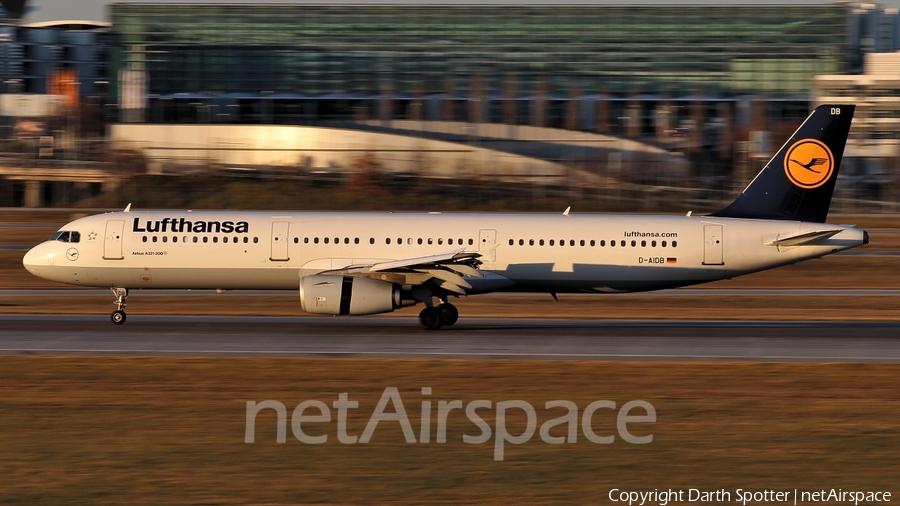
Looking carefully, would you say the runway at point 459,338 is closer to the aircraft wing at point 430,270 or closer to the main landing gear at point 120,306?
the main landing gear at point 120,306

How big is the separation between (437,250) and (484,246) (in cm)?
145

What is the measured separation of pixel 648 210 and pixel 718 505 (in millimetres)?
57645

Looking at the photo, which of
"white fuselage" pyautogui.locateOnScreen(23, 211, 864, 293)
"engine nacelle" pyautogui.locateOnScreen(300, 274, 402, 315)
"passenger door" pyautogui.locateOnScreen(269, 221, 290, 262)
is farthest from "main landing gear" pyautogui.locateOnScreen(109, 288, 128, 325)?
"engine nacelle" pyautogui.locateOnScreen(300, 274, 402, 315)

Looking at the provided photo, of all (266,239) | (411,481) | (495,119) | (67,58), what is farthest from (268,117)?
(411,481)

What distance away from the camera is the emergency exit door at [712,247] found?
31.3 metres

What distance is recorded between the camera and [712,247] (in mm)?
31344

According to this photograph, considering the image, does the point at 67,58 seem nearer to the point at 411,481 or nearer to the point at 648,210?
the point at 648,210

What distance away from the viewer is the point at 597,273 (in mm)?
31250

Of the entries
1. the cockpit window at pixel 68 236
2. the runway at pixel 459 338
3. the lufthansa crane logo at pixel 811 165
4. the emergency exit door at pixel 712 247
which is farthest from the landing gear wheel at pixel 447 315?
the cockpit window at pixel 68 236

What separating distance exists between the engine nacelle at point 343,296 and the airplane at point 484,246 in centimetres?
153

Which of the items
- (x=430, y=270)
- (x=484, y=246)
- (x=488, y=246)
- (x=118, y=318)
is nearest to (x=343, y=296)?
(x=430, y=270)

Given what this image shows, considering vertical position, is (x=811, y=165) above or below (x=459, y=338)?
above

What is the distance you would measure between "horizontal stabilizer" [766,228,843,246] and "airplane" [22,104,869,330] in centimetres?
4

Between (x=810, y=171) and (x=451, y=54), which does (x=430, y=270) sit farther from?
(x=451, y=54)
